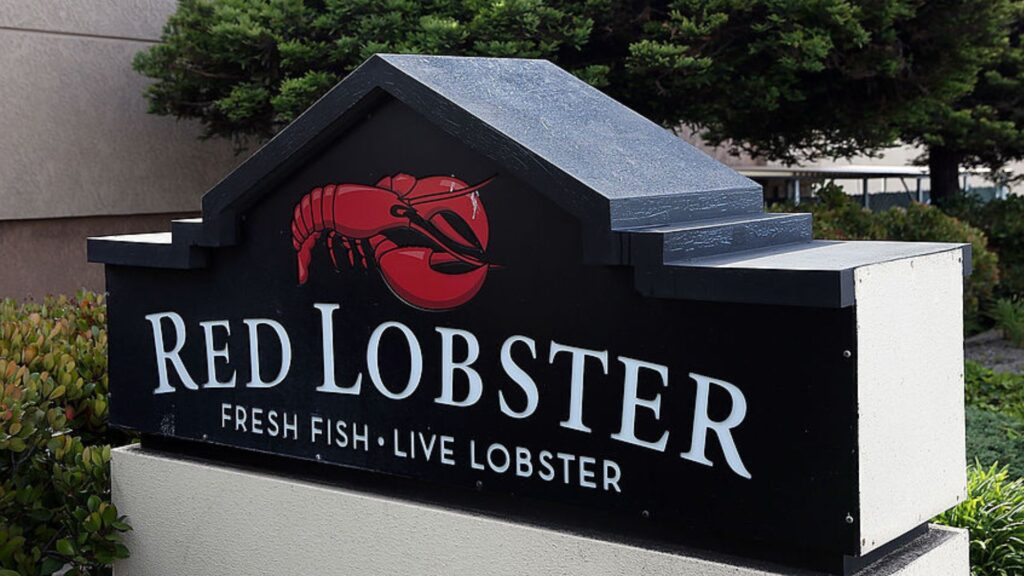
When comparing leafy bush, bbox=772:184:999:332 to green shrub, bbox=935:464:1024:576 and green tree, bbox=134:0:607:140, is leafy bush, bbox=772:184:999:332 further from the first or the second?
green shrub, bbox=935:464:1024:576

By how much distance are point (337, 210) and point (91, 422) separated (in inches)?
65.9

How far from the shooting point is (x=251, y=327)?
12.7ft

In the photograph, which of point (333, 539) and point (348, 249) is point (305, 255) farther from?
point (333, 539)

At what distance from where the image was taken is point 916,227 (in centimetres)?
1197

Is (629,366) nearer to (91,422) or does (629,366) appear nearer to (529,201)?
(529,201)

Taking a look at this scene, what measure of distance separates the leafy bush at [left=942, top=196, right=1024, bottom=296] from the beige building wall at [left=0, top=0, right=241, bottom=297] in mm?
9331

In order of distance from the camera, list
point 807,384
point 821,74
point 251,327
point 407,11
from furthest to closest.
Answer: point 821,74 → point 407,11 → point 251,327 → point 807,384

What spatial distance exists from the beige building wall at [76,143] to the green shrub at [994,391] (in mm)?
6577

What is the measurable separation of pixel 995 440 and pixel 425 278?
470 centimetres

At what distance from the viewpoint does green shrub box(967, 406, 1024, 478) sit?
21.6 ft

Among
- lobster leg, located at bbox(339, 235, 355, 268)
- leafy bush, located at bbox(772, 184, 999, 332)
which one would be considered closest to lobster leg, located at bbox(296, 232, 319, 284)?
lobster leg, located at bbox(339, 235, 355, 268)

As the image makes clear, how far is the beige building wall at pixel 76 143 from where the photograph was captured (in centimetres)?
921

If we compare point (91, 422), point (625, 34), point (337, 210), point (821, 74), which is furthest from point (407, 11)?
point (337, 210)

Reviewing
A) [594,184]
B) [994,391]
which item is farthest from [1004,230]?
[594,184]
